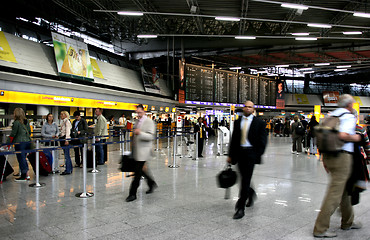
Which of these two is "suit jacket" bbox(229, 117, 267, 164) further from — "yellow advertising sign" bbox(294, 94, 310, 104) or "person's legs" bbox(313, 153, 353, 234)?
"yellow advertising sign" bbox(294, 94, 310, 104)

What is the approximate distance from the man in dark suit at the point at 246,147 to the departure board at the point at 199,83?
12660 millimetres

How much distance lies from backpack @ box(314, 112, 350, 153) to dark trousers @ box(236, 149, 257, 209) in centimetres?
108

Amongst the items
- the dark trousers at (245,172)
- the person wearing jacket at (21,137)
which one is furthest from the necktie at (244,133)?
the person wearing jacket at (21,137)

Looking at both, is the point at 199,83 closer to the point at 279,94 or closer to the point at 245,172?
the point at 279,94

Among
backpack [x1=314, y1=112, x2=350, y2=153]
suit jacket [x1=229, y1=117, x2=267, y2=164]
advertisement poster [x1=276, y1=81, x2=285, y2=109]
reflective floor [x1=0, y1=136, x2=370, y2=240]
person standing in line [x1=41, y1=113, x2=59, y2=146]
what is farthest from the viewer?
advertisement poster [x1=276, y1=81, x2=285, y2=109]

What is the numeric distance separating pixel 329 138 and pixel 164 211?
2.54 m

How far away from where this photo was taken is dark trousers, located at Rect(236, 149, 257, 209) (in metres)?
4.13

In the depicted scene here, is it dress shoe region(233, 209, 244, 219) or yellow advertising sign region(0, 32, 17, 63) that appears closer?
dress shoe region(233, 209, 244, 219)

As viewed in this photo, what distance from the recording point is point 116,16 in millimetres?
16531

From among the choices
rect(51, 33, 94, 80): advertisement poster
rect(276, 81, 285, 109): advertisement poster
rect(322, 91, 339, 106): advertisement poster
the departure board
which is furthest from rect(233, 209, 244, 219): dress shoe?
rect(322, 91, 339, 106): advertisement poster

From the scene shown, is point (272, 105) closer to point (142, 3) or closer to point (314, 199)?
point (142, 3)

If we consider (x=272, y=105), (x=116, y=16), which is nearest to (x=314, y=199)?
(x=116, y=16)

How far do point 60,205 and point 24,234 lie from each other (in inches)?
50.2

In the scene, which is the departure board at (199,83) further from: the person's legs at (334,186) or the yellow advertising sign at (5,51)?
the person's legs at (334,186)
